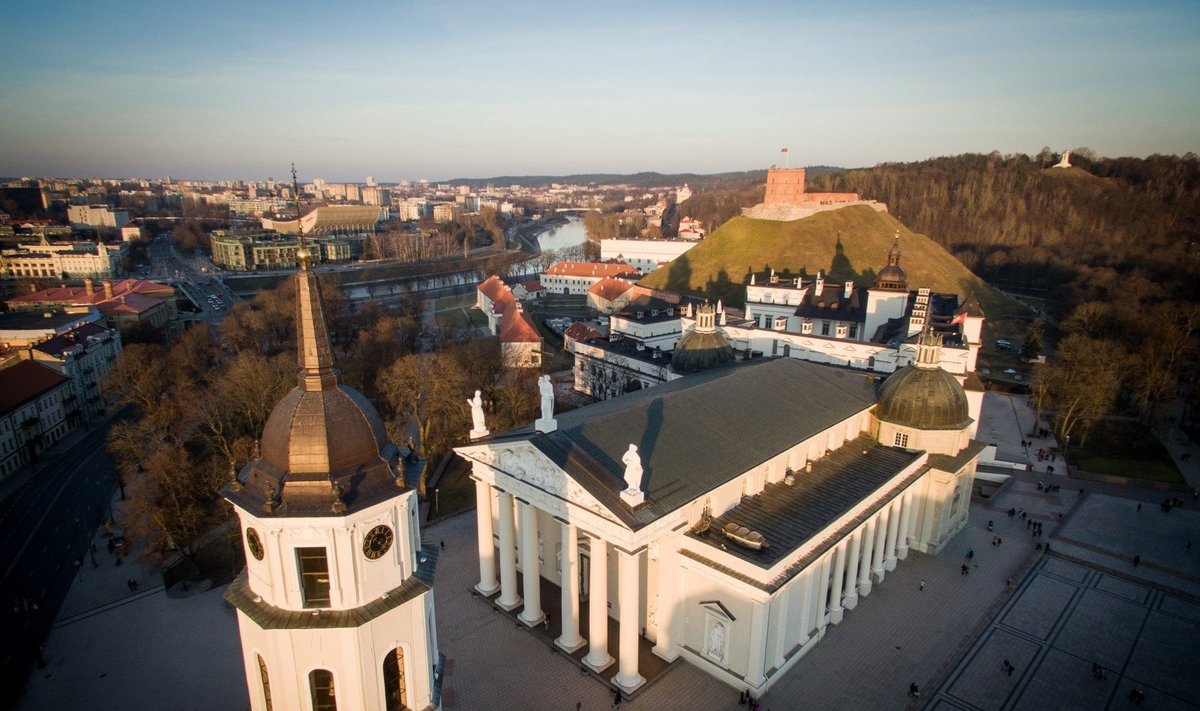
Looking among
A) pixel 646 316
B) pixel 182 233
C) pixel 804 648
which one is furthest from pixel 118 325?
pixel 182 233

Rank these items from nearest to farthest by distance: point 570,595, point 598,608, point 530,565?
point 598,608 → point 570,595 → point 530,565

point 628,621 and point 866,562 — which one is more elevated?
point 628,621

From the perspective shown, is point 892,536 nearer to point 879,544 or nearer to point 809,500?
point 879,544

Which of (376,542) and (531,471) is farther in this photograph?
(531,471)

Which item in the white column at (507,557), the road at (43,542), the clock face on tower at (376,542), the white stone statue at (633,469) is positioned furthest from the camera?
the road at (43,542)

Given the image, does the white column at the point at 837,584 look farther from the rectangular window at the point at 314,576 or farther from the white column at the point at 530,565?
the rectangular window at the point at 314,576

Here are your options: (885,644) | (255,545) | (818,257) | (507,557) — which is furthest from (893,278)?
(255,545)

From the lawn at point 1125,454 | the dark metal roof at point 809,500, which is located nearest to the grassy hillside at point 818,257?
the lawn at point 1125,454

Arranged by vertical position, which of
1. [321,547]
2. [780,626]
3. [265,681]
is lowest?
[780,626]
